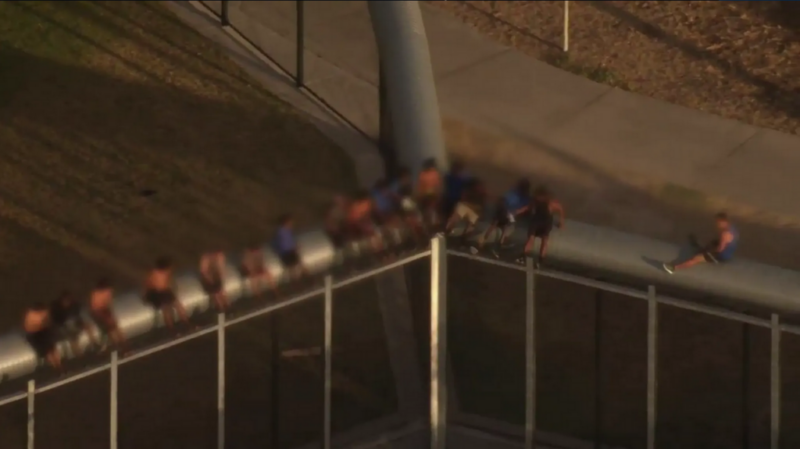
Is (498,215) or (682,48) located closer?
(498,215)

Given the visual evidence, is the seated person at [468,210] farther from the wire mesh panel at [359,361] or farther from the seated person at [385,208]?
the wire mesh panel at [359,361]

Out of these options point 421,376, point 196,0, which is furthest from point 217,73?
point 421,376

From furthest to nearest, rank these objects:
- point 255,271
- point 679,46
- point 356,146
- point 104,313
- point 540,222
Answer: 1. point 679,46
2. point 356,146
3. point 540,222
4. point 255,271
5. point 104,313

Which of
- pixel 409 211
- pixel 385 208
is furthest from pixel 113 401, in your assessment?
pixel 409 211

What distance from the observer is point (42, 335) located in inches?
537

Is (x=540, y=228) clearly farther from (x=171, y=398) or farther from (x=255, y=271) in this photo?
(x=171, y=398)

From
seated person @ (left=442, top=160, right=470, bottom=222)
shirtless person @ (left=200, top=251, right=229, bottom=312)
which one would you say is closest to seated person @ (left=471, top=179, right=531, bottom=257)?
seated person @ (left=442, top=160, right=470, bottom=222)

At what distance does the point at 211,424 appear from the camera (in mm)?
15805

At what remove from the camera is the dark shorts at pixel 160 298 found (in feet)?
46.5

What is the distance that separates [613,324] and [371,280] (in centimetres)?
276

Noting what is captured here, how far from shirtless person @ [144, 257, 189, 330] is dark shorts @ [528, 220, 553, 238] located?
10.6ft

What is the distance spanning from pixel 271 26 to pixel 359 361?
9.32 metres

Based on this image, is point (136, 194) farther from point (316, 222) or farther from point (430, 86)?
point (430, 86)

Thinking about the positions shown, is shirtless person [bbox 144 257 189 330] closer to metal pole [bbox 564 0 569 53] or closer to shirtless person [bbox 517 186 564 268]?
shirtless person [bbox 517 186 564 268]
